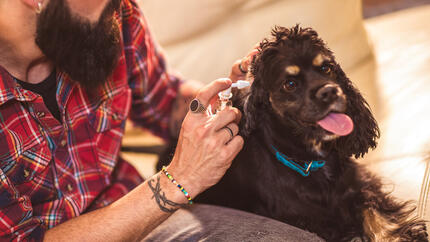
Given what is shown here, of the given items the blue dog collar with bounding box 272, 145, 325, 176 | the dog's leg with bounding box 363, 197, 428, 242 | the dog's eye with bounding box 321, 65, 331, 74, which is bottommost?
the dog's leg with bounding box 363, 197, 428, 242

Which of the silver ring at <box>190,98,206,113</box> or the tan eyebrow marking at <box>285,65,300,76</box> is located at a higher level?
the tan eyebrow marking at <box>285,65,300,76</box>

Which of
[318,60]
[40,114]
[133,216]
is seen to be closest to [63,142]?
[40,114]

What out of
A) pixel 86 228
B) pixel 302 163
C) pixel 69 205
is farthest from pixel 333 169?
pixel 69 205

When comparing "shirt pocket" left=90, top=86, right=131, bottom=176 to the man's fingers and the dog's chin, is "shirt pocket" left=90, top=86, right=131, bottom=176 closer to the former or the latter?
the man's fingers

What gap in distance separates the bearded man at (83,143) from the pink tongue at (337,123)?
1.00ft

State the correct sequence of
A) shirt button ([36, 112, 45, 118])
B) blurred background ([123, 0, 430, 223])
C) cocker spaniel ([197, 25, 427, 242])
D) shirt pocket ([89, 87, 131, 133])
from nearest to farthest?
1. cocker spaniel ([197, 25, 427, 242])
2. shirt button ([36, 112, 45, 118])
3. shirt pocket ([89, 87, 131, 133])
4. blurred background ([123, 0, 430, 223])

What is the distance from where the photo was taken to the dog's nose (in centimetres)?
135

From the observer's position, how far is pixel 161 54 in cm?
234

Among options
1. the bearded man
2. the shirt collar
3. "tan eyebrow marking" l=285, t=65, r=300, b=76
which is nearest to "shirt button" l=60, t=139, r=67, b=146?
the bearded man

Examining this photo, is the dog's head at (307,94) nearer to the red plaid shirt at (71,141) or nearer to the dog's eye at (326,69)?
the dog's eye at (326,69)

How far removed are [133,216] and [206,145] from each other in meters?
0.41

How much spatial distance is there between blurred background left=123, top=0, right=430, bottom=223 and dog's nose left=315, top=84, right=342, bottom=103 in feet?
2.07

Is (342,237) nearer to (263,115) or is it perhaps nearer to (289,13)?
(263,115)

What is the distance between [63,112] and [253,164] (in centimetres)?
84
